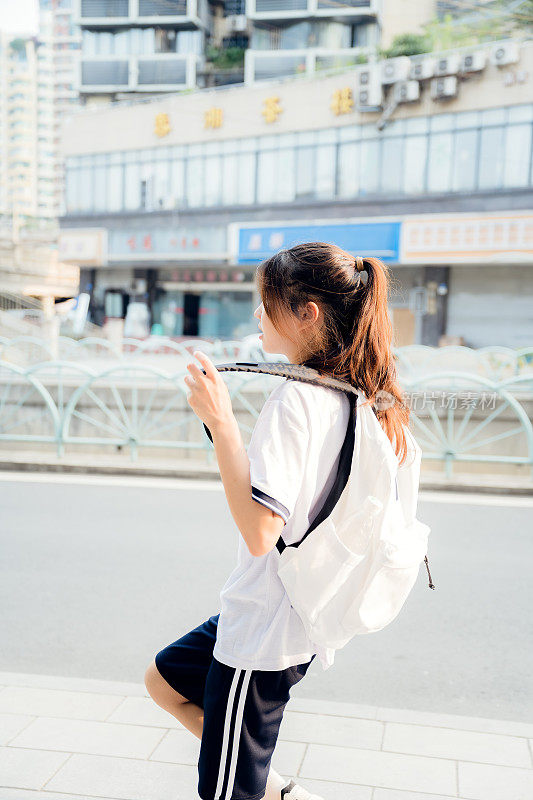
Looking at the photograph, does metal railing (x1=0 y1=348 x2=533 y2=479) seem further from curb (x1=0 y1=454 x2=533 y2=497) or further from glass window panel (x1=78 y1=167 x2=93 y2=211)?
glass window panel (x1=78 y1=167 x2=93 y2=211)

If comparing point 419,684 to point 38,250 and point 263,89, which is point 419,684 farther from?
point 38,250

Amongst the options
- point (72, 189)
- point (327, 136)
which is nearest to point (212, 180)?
point (327, 136)

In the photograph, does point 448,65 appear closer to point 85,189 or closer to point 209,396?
point 85,189

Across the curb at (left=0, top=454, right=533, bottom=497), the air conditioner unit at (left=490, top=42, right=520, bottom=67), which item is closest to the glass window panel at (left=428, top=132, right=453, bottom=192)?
the air conditioner unit at (left=490, top=42, right=520, bottom=67)

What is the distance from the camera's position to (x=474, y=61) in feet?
84.1

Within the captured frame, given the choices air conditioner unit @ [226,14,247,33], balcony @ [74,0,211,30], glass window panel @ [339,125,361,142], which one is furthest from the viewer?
air conditioner unit @ [226,14,247,33]

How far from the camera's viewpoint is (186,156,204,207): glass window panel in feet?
105

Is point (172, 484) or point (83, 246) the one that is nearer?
point (172, 484)

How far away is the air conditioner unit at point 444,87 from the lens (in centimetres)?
2600

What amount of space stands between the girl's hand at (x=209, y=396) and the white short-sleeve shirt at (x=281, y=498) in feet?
0.27

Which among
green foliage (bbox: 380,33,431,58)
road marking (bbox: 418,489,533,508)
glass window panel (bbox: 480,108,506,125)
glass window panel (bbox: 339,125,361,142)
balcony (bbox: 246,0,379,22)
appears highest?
balcony (bbox: 246,0,379,22)

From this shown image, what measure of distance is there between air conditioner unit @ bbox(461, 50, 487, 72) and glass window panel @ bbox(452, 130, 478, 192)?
2011 mm

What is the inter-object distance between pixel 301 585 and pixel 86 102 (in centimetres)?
4846

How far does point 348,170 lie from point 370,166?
0.94 m
